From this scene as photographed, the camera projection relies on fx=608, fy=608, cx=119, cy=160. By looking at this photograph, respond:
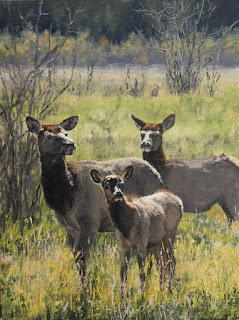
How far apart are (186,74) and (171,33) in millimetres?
985

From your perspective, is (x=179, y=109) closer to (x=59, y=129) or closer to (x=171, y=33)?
(x=171, y=33)

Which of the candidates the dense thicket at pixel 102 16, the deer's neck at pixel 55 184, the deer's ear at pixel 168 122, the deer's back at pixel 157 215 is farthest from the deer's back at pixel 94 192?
A: the dense thicket at pixel 102 16

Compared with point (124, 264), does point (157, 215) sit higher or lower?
higher

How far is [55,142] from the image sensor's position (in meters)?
5.89

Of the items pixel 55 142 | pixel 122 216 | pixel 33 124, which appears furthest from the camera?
pixel 33 124

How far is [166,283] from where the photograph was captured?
564 centimetres

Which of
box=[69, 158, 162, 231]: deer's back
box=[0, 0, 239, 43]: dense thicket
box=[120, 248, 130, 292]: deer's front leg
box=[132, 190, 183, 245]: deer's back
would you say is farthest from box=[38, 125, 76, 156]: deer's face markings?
box=[0, 0, 239, 43]: dense thicket

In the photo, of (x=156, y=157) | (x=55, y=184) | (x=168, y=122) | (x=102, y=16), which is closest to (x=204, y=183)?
(x=156, y=157)

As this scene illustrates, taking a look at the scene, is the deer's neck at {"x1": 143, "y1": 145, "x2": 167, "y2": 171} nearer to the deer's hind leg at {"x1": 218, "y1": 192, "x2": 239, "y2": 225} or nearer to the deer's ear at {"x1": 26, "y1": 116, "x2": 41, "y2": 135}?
the deer's hind leg at {"x1": 218, "y1": 192, "x2": 239, "y2": 225}

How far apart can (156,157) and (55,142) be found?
252 centimetres

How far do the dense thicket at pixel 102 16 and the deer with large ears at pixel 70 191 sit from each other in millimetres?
3560

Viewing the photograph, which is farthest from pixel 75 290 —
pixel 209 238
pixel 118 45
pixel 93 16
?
pixel 118 45

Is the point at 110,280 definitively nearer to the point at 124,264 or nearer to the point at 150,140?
the point at 124,264

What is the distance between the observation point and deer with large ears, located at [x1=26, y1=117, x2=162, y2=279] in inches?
235
